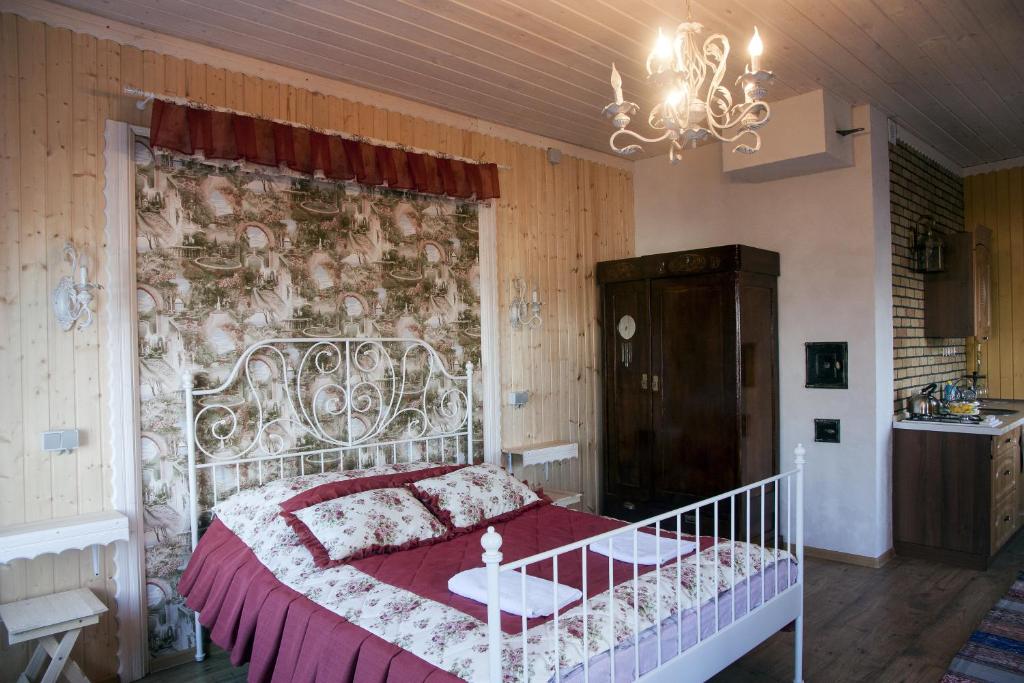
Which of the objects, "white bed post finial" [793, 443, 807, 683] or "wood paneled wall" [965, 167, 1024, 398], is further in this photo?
"wood paneled wall" [965, 167, 1024, 398]

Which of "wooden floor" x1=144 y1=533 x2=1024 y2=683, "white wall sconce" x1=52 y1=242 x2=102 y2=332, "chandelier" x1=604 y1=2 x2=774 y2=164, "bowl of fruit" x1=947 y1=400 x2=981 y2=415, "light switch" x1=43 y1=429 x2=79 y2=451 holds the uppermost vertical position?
"chandelier" x1=604 y1=2 x2=774 y2=164

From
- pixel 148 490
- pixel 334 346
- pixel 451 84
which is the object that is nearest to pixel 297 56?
pixel 451 84

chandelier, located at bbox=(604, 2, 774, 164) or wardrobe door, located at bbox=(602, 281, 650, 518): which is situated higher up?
chandelier, located at bbox=(604, 2, 774, 164)

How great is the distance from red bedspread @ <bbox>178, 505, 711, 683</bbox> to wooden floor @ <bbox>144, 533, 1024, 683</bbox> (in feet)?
1.64

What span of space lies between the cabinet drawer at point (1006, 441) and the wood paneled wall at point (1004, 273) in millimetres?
973

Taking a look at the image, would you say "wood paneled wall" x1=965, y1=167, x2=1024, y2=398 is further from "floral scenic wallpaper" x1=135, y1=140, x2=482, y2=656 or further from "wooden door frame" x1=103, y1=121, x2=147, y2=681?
"wooden door frame" x1=103, y1=121, x2=147, y2=681

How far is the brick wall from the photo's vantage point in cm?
430

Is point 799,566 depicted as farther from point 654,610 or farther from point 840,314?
point 840,314

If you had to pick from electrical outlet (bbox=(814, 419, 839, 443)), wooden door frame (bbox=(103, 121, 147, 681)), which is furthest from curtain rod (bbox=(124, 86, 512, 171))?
electrical outlet (bbox=(814, 419, 839, 443))

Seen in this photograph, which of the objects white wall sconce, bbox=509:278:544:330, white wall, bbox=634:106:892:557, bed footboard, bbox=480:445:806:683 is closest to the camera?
bed footboard, bbox=480:445:806:683

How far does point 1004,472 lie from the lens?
4164 millimetres

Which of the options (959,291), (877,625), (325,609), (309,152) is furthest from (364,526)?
(959,291)

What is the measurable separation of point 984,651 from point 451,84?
12.3ft

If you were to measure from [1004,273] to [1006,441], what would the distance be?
1745mm
